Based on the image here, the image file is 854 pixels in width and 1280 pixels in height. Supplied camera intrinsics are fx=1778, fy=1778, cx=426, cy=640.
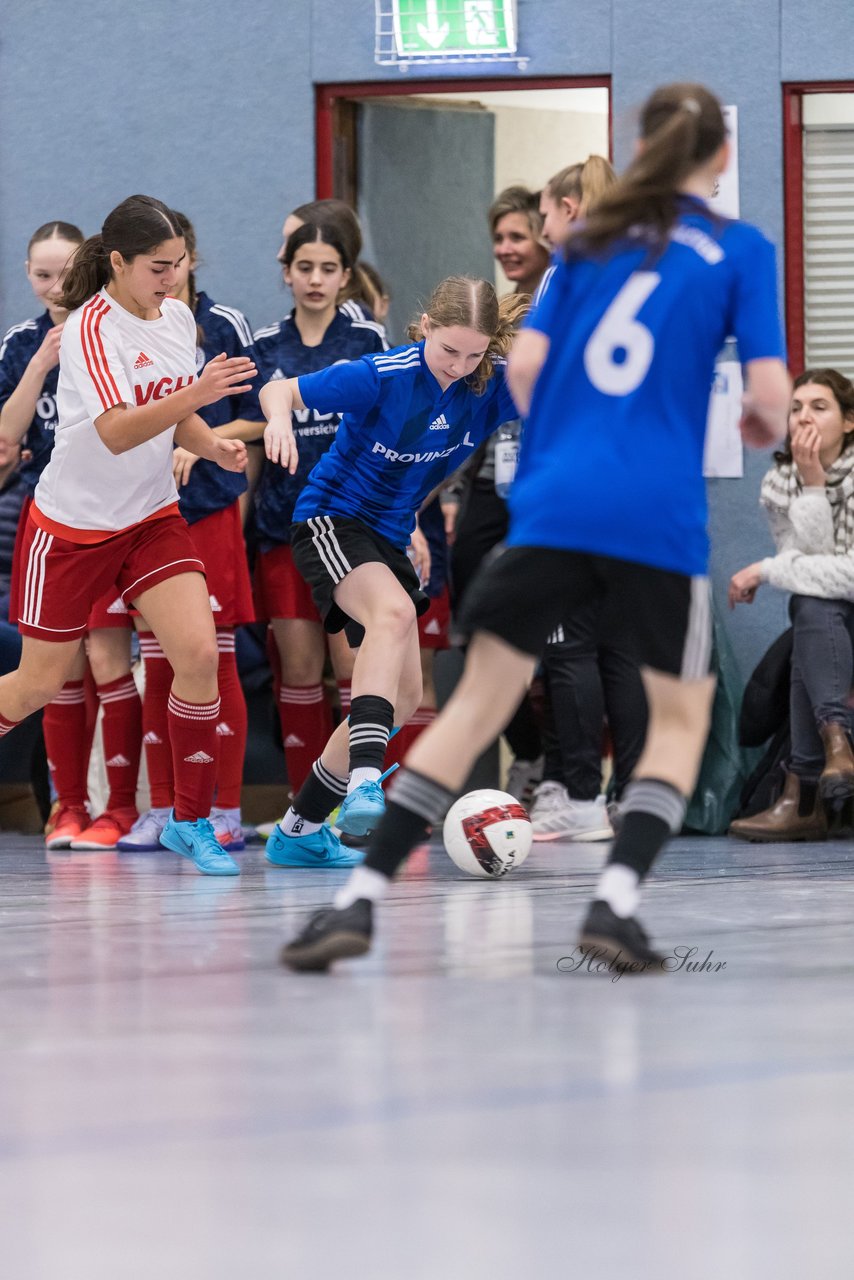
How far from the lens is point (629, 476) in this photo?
3051mm

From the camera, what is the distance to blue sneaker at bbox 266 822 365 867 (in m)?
5.14

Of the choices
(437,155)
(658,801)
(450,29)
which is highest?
(450,29)

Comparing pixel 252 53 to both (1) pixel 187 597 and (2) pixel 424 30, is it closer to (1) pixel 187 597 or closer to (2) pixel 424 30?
(2) pixel 424 30

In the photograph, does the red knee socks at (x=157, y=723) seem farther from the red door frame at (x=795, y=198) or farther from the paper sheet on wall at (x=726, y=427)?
the red door frame at (x=795, y=198)

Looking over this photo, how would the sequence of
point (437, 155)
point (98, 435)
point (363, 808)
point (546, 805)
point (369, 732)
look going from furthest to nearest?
point (437, 155)
point (546, 805)
point (98, 435)
point (369, 732)
point (363, 808)

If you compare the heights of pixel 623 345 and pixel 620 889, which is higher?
pixel 623 345

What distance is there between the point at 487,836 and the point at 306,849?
25.3 inches

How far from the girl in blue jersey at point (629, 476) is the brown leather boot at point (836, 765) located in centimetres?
282

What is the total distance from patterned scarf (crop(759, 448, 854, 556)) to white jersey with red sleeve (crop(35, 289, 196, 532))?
2.33m

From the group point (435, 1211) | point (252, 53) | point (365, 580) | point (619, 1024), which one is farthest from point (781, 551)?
point (435, 1211)

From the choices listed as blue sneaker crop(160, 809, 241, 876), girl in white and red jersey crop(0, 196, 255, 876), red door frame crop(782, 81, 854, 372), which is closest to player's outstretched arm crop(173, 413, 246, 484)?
girl in white and red jersey crop(0, 196, 255, 876)

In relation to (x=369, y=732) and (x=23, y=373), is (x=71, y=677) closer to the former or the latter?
(x=23, y=373)

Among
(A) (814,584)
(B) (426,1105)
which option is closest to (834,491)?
(A) (814,584)

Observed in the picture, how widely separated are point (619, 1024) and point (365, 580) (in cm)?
224
